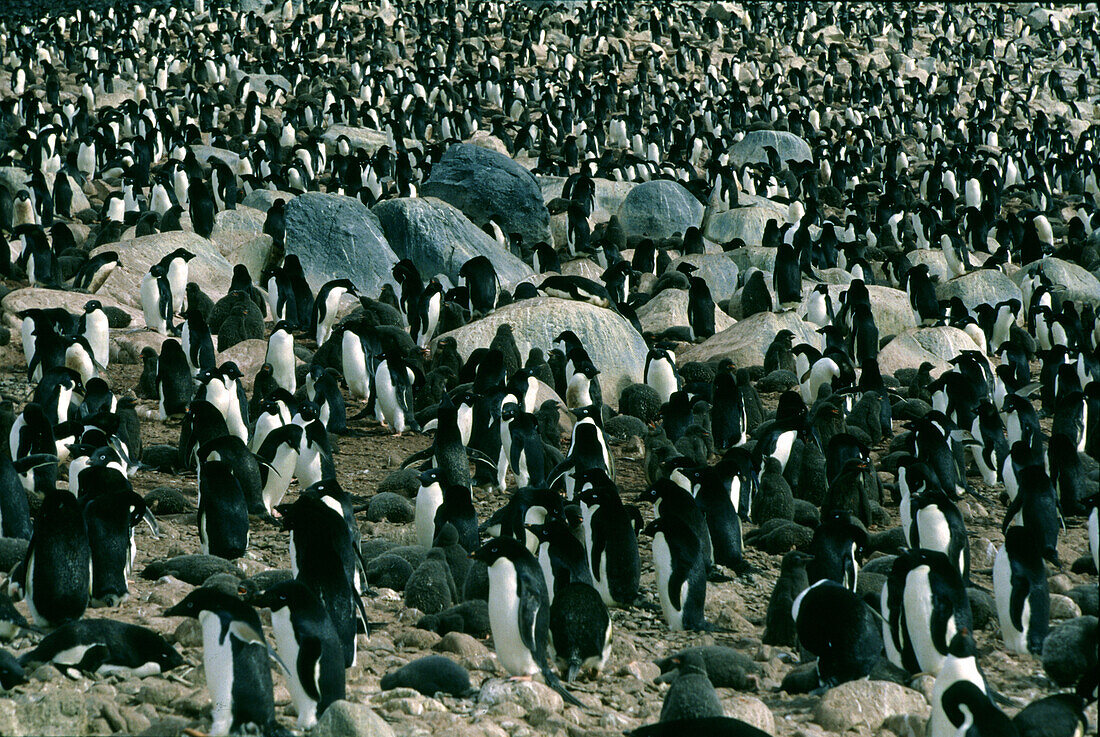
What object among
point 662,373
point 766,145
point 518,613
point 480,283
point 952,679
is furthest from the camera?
point 766,145

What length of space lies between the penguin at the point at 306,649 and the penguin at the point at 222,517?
1816 millimetres

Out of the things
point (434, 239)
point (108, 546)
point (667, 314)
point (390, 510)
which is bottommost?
Result: point (667, 314)

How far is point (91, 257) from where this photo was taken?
44.2 ft

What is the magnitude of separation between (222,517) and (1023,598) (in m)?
4.45

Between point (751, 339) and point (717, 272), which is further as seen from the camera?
point (717, 272)

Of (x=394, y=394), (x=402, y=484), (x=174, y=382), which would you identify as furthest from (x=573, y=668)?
(x=174, y=382)

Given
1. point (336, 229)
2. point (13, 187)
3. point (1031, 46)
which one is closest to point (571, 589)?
Answer: point (336, 229)

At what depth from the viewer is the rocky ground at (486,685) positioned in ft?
14.7

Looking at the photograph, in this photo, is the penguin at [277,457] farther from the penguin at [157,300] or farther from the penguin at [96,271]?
the penguin at [96,271]

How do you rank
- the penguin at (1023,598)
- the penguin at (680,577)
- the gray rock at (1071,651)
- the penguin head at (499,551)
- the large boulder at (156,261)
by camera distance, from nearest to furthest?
1. the penguin head at (499,551)
2. the gray rock at (1071,651)
3. the penguin at (1023,598)
4. the penguin at (680,577)
5. the large boulder at (156,261)

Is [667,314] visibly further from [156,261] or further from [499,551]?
[499,551]

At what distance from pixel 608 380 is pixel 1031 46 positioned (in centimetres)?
3627

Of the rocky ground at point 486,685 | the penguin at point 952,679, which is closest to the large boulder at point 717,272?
the rocky ground at point 486,685

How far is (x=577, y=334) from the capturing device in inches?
455
